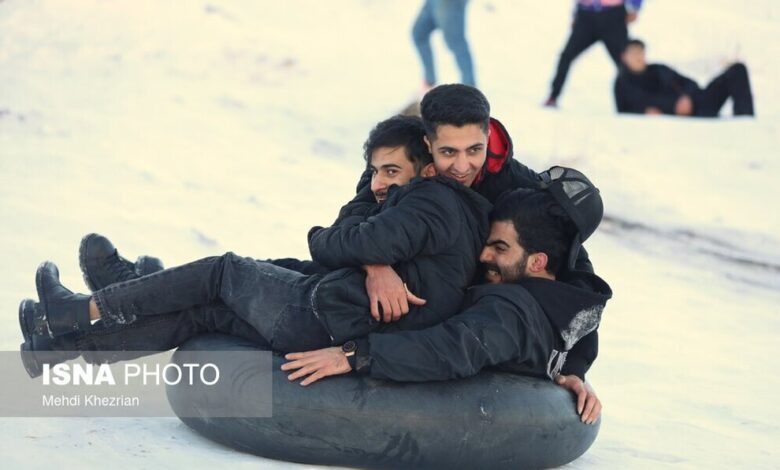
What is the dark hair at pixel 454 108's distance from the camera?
4387 mm

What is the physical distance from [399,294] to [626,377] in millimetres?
2491

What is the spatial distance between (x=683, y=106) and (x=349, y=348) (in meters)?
8.02

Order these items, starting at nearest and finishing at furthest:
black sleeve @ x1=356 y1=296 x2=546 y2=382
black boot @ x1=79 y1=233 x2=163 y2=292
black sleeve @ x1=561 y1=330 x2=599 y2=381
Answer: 1. black sleeve @ x1=356 y1=296 x2=546 y2=382
2. black sleeve @ x1=561 y1=330 x2=599 y2=381
3. black boot @ x1=79 y1=233 x2=163 y2=292

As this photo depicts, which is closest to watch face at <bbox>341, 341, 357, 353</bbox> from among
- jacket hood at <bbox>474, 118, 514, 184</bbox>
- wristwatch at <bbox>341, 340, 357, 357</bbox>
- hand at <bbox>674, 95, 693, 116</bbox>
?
wristwatch at <bbox>341, 340, 357, 357</bbox>

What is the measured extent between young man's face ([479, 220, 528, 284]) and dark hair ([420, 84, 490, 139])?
392mm

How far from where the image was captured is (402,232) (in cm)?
404

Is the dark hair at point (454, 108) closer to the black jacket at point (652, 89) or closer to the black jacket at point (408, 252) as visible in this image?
the black jacket at point (408, 252)

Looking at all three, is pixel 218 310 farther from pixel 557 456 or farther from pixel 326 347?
pixel 557 456

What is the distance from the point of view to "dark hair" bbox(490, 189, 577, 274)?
436cm

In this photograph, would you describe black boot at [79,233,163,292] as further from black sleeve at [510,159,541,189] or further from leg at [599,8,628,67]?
leg at [599,8,628,67]

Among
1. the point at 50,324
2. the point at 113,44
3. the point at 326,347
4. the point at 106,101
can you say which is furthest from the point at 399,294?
the point at 113,44

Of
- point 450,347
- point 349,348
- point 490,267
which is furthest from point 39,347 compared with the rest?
point 490,267

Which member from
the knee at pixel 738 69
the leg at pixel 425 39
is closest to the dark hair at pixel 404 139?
the leg at pixel 425 39

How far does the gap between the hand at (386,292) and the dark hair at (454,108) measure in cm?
62
